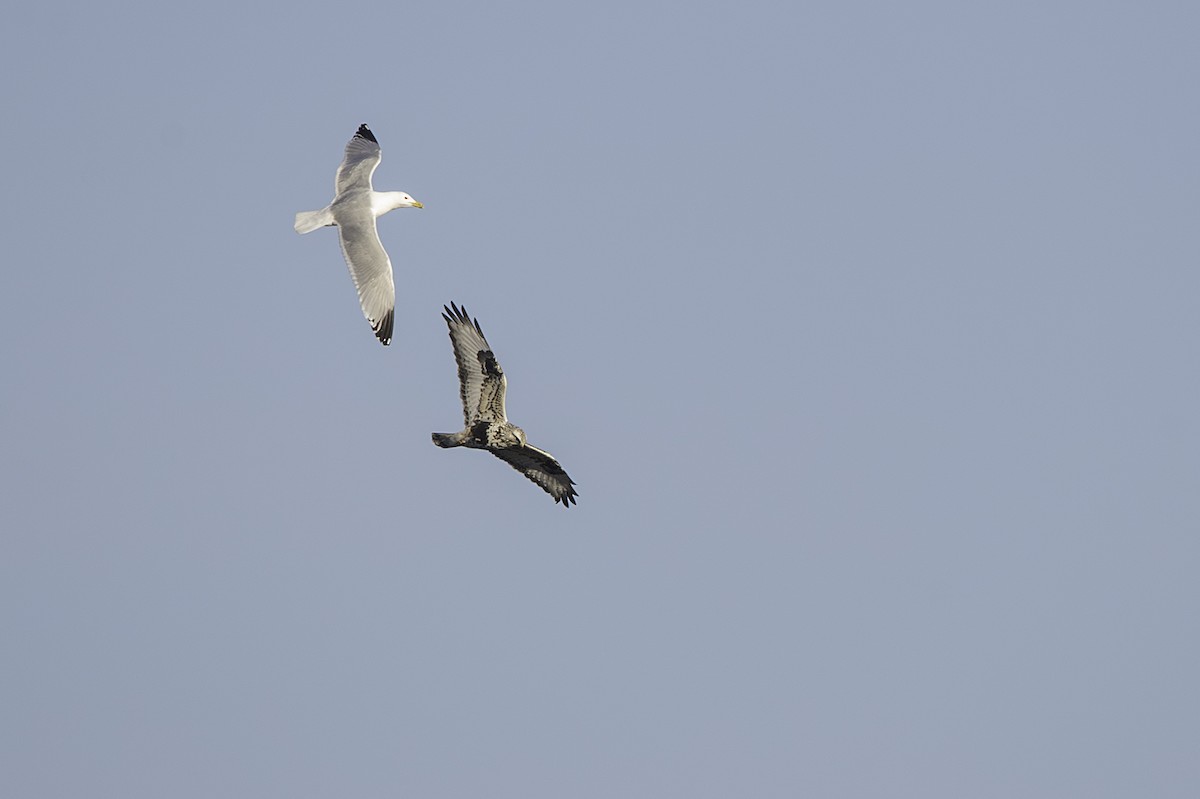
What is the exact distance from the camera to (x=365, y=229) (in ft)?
127

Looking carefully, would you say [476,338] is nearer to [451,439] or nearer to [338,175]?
[451,439]

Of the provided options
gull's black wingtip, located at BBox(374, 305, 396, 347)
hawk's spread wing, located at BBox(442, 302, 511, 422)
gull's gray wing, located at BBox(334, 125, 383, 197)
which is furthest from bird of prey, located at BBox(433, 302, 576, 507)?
gull's gray wing, located at BBox(334, 125, 383, 197)

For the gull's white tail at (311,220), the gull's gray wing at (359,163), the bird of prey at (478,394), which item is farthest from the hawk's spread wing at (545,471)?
the gull's gray wing at (359,163)

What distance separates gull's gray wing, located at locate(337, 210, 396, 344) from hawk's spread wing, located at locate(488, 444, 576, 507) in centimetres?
397

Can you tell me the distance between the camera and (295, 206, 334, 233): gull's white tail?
38812 millimetres

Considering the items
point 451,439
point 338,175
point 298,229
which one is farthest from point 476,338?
point 338,175

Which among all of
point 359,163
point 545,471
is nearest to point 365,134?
point 359,163

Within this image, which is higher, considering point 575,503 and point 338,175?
point 338,175

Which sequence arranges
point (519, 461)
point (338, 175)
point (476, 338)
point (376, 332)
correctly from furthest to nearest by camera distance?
point (338, 175)
point (376, 332)
point (519, 461)
point (476, 338)

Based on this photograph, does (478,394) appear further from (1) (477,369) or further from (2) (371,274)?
(2) (371,274)

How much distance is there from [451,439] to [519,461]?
2.25 metres

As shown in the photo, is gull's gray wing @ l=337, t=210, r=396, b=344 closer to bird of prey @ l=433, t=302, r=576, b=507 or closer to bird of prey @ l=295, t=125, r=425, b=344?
bird of prey @ l=295, t=125, r=425, b=344

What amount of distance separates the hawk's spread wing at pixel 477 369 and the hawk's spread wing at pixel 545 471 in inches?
59.7

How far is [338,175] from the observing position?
140ft
